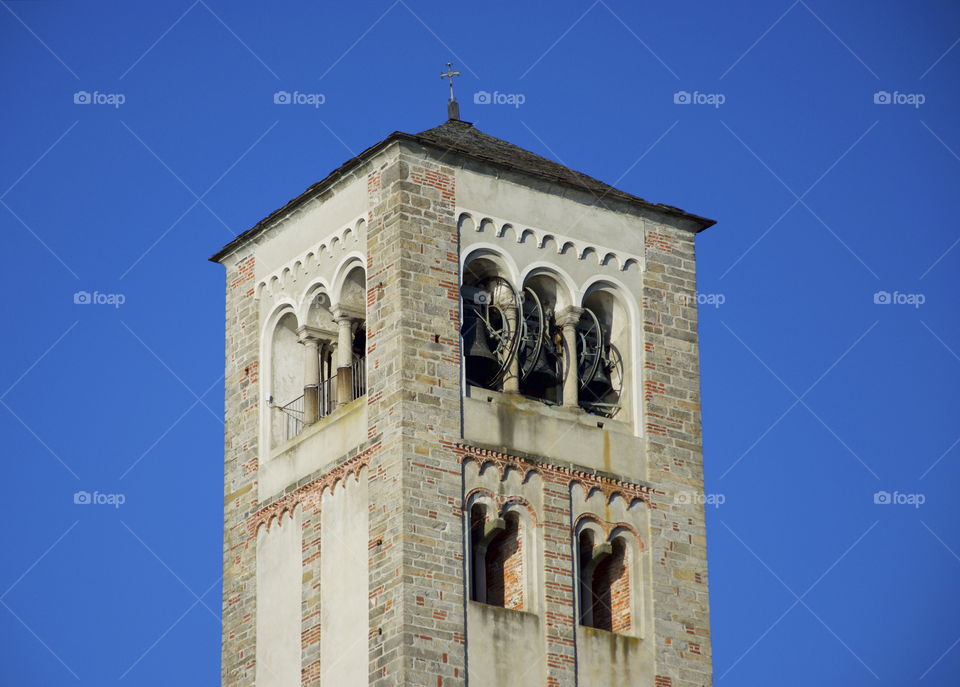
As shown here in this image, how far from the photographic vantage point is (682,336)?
182ft

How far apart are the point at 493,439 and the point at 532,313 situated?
2938mm

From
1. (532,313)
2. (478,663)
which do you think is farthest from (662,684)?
(532,313)

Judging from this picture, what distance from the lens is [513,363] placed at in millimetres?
53000

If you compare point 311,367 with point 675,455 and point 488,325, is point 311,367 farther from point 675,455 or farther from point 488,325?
point 675,455

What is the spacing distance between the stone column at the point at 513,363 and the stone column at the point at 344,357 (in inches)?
111

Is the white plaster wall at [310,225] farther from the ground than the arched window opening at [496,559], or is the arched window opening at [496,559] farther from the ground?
the white plaster wall at [310,225]

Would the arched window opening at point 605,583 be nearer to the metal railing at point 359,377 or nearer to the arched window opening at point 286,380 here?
the metal railing at point 359,377

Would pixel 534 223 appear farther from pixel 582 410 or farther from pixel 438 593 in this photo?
pixel 438 593

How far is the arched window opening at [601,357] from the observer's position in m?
54.2

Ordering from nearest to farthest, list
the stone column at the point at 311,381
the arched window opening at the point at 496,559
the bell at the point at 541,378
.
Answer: the arched window opening at the point at 496,559, the bell at the point at 541,378, the stone column at the point at 311,381

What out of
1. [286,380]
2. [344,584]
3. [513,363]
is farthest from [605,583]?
[286,380]

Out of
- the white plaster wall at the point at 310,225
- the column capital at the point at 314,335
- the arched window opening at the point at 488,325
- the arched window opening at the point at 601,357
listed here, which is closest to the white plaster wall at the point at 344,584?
the arched window opening at the point at 488,325

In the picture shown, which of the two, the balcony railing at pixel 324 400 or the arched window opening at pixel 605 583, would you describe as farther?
the balcony railing at pixel 324 400

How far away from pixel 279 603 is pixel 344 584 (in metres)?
2.23
